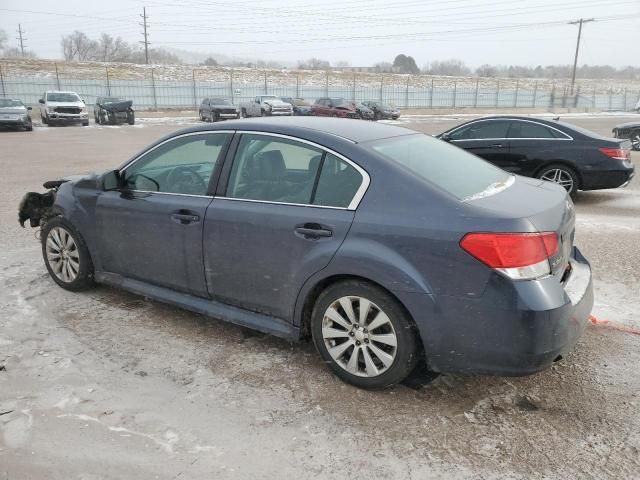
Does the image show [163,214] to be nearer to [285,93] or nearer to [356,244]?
[356,244]

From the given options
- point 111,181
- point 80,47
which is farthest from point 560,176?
point 80,47

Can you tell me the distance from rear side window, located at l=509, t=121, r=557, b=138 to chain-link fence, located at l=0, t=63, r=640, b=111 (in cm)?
4170

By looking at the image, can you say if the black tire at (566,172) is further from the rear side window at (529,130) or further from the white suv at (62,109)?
the white suv at (62,109)

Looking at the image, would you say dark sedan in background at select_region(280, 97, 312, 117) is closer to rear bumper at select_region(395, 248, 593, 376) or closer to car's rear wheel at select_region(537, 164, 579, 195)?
car's rear wheel at select_region(537, 164, 579, 195)

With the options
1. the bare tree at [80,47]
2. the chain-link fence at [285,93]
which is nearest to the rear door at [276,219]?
the chain-link fence at [285,93]

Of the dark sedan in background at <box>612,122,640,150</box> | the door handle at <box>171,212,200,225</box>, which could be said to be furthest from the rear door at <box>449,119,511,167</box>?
the dark sedan in background at <box>612,122,640,150</box>

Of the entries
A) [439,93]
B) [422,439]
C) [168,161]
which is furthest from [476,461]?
[439,93]

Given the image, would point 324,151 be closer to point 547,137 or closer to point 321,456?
point 321,456

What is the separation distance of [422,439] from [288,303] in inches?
44.9

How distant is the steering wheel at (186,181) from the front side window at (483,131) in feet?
22.8

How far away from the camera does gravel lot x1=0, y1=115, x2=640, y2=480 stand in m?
2.61

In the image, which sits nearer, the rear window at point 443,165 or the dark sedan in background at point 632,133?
the rear window at point 443,165

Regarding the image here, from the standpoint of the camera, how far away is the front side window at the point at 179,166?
3.83 metres

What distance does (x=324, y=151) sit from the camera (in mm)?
3346
